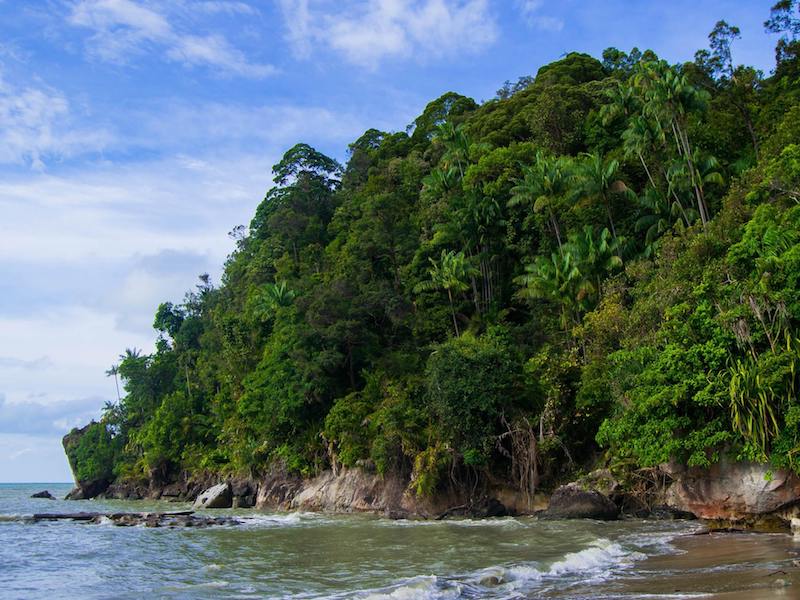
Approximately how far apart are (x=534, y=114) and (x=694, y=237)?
1877 cm

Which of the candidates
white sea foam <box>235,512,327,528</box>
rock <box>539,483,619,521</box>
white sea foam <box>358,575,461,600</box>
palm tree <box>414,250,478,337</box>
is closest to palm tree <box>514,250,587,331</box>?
palm tree <box>414,250,478,337</box>

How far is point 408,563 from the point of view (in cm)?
1416

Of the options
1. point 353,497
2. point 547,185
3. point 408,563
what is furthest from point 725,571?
point 547,185

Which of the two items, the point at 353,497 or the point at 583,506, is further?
the point at 353,497

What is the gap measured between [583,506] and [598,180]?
14610 millimetres

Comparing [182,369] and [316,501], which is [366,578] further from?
[182,369]

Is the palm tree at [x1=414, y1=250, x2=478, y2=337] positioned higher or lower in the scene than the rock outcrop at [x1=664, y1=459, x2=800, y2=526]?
higher

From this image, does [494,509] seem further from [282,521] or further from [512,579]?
[512,579]

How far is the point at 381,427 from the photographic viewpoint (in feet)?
98.3

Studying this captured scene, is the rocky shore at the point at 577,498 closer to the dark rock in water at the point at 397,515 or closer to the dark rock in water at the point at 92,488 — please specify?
the dark rock in water at the point at 397,515

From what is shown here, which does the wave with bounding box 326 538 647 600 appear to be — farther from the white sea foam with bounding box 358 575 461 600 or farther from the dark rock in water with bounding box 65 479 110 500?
the dark rock in water with bounding box 65 479 110 500

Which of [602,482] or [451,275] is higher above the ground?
[451,275]

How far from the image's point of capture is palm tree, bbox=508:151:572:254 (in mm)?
31109

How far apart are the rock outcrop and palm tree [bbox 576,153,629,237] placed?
13780mm
